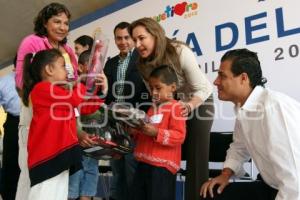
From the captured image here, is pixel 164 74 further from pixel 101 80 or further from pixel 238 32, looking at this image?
pixel 238 32

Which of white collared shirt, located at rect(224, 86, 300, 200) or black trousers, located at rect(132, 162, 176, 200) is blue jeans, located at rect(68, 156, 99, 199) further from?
white collared shirt, located at rect(224, 86, 300, 200)

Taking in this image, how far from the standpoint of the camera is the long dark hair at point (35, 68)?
1531 mm

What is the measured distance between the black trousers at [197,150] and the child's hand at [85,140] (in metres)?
0.45

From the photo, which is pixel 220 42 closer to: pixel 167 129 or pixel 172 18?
pixel 172 18

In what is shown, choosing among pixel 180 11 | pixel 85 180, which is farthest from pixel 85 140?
pixel 180 11

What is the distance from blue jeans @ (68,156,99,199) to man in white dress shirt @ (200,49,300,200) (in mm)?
1148

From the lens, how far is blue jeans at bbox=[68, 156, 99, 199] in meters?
2.21

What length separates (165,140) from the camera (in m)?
1.39

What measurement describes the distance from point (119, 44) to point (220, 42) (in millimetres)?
1128

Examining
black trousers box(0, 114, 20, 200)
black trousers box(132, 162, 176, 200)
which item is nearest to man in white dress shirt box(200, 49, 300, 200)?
black trousers box(132, 162, 176, 200)

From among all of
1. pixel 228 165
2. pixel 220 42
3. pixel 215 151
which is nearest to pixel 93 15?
pixel 220 42

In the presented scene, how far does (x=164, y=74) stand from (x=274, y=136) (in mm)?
591

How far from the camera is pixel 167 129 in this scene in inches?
57.2

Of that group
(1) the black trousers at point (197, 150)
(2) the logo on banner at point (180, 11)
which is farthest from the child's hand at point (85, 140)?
(2) the logo on banner at point (180, 11)
